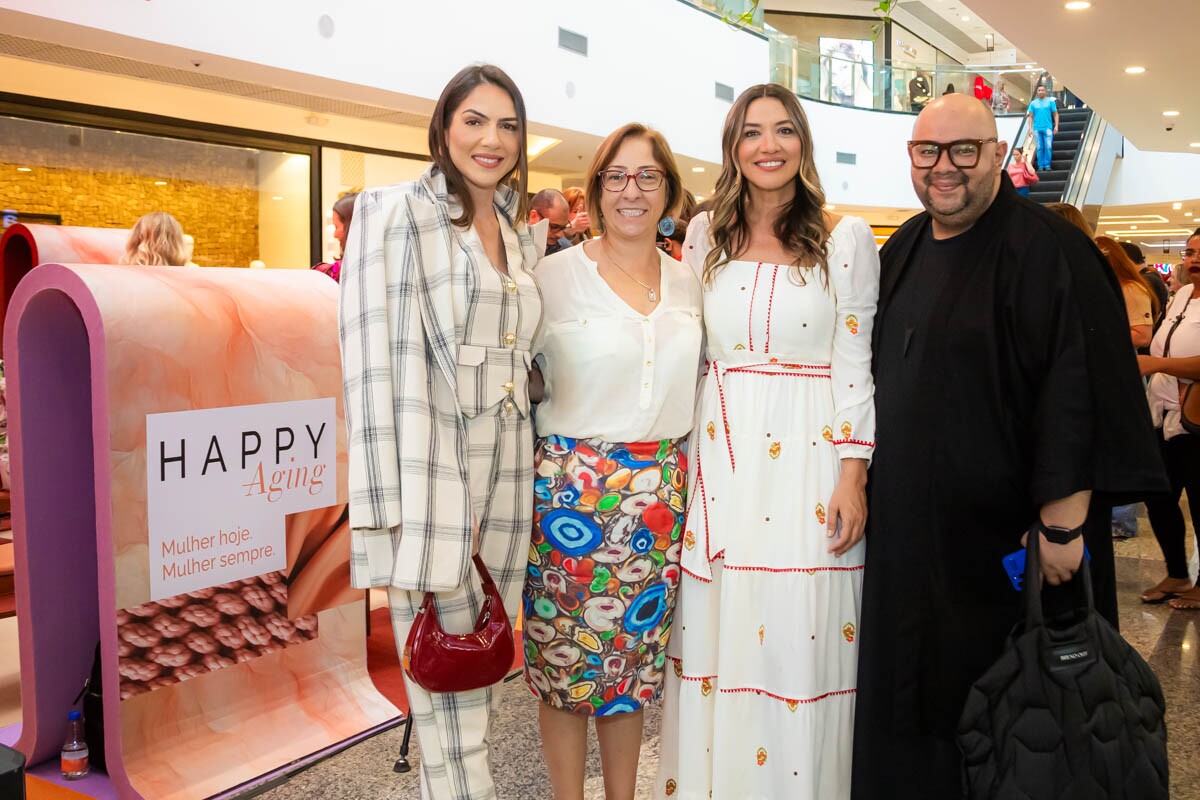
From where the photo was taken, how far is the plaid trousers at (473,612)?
6.72 ft

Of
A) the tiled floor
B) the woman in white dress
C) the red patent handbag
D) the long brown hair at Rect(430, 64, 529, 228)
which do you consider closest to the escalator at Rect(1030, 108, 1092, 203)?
the tiled floor

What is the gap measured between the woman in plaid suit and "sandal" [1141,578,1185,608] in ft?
13.0

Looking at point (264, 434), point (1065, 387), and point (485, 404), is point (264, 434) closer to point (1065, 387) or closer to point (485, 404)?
point (485, 404)

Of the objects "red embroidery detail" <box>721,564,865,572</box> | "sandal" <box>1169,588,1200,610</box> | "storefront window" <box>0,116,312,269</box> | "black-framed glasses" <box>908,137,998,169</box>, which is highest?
"storefront window" <box>0,116,312,269</box>

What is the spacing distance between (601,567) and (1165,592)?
388 cm

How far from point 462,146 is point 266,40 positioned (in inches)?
256

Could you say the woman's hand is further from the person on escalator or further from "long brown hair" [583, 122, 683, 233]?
the person on escalator

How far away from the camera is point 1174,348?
4.67m

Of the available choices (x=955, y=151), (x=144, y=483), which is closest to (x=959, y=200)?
(x=955, y=151)

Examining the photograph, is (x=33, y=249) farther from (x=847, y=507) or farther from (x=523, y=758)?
(x=847, y=507)

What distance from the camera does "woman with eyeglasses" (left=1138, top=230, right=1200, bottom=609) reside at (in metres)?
4.57

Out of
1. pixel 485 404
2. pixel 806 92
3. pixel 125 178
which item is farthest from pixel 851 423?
pixel 806 92

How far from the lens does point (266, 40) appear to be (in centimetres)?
766

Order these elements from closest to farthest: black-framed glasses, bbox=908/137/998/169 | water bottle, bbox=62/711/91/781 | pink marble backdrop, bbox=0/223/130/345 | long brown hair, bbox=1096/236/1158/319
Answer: black-framed glasses, bbox=908/137/998/169 < water bottle, bbox=62/711/91/781 < pink marble backdrop, bbox=0/223/130/345 < long brown hair, bbox=1096/236/1158/319
